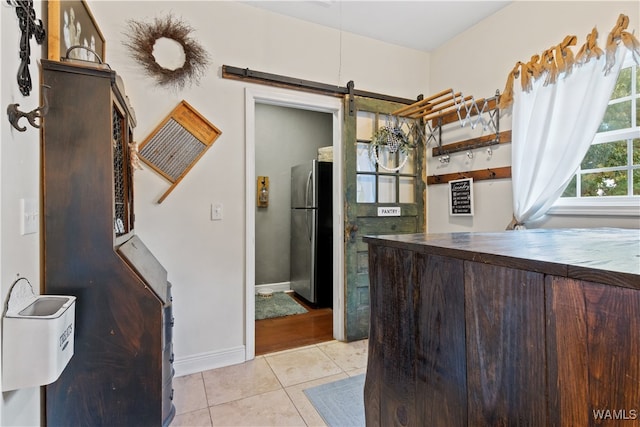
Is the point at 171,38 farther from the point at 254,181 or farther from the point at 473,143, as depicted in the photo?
the point at 473,143

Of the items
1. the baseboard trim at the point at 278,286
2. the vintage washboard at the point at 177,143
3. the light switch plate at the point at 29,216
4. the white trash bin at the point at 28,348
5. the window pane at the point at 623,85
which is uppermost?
the window pane at the point at 623,85

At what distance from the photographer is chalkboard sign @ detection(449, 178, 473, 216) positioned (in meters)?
2.70

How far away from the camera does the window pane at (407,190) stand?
307cm

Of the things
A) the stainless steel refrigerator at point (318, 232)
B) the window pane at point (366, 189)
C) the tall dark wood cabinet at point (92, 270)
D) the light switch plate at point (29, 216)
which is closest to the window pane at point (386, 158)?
the window pane at point (366, 189)

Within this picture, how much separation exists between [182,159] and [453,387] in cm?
204

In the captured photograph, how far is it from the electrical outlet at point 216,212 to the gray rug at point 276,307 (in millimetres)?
1467

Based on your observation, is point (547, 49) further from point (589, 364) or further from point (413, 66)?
point (589, 364)

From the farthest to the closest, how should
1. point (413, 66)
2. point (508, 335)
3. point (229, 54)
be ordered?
point (413, 66) < point (229, 54) < point (508, 335)

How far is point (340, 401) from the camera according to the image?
1.91m

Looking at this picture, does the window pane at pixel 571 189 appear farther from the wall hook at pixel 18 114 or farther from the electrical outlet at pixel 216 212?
the wall hook at pixel 18 114

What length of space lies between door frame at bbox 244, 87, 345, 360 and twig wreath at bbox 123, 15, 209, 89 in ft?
1.25

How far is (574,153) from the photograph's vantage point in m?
1.93

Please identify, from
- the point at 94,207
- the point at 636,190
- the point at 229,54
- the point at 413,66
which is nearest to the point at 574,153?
the point at 636,190

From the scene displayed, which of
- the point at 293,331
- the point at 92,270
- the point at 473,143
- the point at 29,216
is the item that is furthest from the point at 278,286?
the point at 29,216
